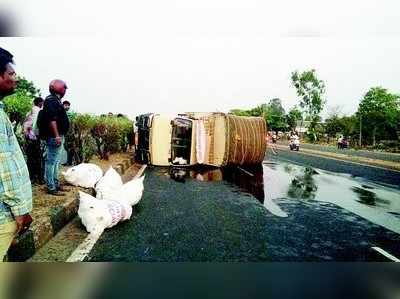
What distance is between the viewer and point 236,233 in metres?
4.78

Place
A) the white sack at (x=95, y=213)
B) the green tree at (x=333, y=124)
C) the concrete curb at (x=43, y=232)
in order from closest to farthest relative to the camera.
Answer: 1. the concrete curb at (x=43, y=232)
2. the white sack at (x=95, y=213)
3. the green tree at (x=333, y=124)

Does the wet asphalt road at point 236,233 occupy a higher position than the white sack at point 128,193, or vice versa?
the white sack at point 128,193

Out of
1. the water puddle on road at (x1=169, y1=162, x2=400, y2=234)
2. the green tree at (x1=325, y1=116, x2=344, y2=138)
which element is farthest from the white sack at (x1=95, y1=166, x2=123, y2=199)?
the green tree at (x1=325, y1=116, x2=344, y2=138)

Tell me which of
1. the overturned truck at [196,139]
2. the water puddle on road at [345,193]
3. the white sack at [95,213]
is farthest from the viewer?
the overturned truck at [196,139]

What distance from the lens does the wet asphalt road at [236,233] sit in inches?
161

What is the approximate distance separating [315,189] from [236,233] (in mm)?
4455

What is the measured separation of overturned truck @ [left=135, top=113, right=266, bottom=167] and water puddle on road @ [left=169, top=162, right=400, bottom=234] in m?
0.41

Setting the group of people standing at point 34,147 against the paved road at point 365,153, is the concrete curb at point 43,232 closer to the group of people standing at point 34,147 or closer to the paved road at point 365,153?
the group of people standing at point 34,147

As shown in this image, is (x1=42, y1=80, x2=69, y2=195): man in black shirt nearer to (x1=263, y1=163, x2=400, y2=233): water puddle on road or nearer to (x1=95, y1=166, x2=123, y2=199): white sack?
(x1=95, y1=166, x2=123, y2=199): white sack

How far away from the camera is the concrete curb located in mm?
3664

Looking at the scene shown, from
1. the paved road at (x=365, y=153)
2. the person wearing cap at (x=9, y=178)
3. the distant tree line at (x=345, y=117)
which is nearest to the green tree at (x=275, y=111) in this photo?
the distant tree line at (x=345, y=117)

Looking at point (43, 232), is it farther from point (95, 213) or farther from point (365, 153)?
point (365, 153)

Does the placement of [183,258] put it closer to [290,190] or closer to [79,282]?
[79,282]

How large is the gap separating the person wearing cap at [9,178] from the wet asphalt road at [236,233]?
60.6 inches
